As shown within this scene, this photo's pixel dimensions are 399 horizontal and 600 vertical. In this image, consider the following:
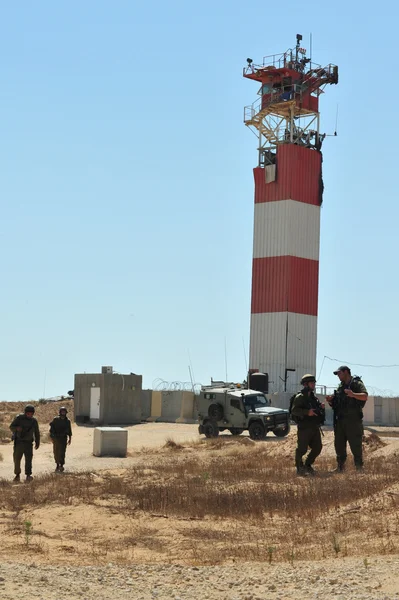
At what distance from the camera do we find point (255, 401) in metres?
33.0

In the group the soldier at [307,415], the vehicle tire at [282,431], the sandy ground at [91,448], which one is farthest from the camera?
the vehicle tire at [282,431]

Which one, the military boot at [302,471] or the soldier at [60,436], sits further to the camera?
the soldier at [60,436]

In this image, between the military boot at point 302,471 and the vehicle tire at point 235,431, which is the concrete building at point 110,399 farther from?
the military boot at point 302,471

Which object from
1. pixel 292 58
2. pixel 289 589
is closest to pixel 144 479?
pixel 289 589

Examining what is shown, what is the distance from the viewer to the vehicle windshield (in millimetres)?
32750

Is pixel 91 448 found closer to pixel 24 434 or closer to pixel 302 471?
pixel 24 434

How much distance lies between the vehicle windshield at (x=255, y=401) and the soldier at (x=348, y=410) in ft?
49.4

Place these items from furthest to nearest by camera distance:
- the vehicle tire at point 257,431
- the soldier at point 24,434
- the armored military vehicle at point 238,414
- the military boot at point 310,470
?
the armored military vehicle at point 238,414, the vehicle tire at point 257,431, the soldier at point 24,434, the military boot at point 310,470

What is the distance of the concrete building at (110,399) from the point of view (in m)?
42.7

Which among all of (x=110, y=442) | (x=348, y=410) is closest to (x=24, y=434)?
(x=348, y=410)

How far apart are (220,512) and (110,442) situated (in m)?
13.6

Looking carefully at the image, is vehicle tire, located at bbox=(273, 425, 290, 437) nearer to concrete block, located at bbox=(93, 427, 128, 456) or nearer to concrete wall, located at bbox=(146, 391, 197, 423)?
concrete block, located at bbox=(93, 427, 128, 456)

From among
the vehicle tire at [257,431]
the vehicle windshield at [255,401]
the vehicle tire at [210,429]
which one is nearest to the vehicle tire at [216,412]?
the vehicle tire at [210,429]

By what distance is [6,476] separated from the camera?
21.2 meters
